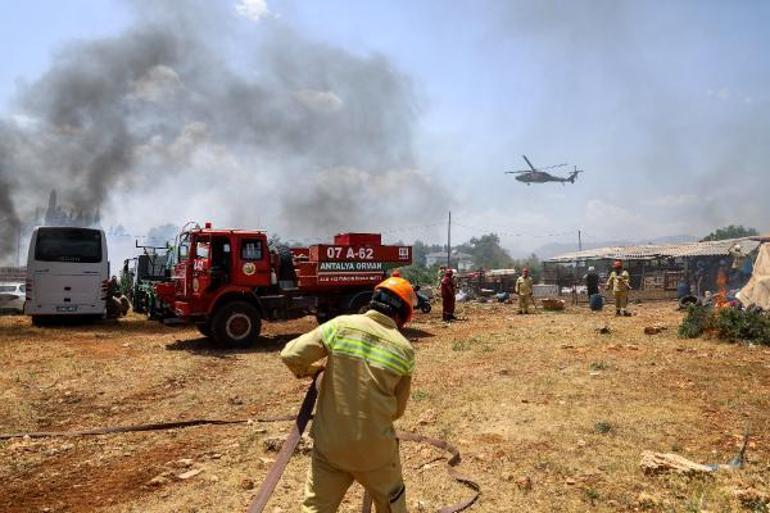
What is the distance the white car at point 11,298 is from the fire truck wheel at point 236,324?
1072 cm

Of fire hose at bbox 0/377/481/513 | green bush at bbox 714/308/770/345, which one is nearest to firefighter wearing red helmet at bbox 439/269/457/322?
green bush at bbox 714/308/770/345

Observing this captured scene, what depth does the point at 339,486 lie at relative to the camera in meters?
2.57

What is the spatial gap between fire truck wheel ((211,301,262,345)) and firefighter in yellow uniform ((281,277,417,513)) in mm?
7851

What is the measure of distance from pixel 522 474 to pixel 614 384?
3147 millimetres

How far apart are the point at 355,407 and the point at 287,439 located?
0.48 metres

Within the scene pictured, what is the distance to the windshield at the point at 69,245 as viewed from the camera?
13.0 meters

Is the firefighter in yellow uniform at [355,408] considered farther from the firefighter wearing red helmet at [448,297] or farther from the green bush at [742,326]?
the firefighter wearing red helmet at [448,297]

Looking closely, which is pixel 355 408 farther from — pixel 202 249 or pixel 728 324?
pixel 728 324

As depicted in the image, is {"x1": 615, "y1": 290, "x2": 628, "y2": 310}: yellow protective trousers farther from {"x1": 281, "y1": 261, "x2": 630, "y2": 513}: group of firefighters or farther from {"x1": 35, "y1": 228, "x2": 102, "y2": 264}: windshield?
{"x1": 281, "y1": 261, "x2": 630, "y2": 513}: group of firefighters

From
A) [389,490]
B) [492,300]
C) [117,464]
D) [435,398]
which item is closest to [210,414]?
[117,464]

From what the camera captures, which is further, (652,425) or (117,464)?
(652,425)

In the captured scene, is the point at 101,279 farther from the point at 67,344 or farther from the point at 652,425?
the point at 652,425

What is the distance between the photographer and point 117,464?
4.63m

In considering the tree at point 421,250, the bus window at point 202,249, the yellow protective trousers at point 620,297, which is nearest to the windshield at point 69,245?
the bus window at point 202,249
